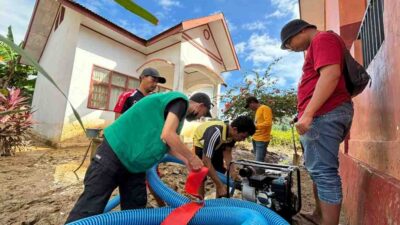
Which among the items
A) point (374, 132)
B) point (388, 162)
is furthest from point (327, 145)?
point (374, 132)

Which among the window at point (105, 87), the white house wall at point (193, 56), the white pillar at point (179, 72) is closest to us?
the window at point (105, 87)

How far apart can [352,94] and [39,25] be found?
1337 cm

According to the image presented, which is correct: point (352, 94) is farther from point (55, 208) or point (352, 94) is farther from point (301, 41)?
point (55, 208)

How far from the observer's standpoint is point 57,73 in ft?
30.2

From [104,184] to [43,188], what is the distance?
2.58m

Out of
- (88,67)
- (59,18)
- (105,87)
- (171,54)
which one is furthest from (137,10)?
(59,18)

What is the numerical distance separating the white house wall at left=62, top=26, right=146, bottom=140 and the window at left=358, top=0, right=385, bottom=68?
7642 mm

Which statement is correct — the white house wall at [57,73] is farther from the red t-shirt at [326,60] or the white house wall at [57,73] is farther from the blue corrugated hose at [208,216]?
the red t-shirt at [326,60]

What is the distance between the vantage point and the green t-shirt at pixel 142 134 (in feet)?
5.80

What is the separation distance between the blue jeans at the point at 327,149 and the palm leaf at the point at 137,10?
5.10 feet

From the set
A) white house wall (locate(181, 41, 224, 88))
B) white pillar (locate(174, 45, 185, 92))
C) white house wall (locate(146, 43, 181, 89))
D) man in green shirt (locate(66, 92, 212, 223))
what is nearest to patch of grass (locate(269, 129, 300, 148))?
white house wall (locate(181, 41, 224, 88))

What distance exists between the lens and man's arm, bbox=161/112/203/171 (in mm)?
1619

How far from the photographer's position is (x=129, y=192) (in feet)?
6.44

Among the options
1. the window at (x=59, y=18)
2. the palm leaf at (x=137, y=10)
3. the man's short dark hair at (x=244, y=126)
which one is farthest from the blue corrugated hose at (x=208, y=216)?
the window at (x=59, y=18)
